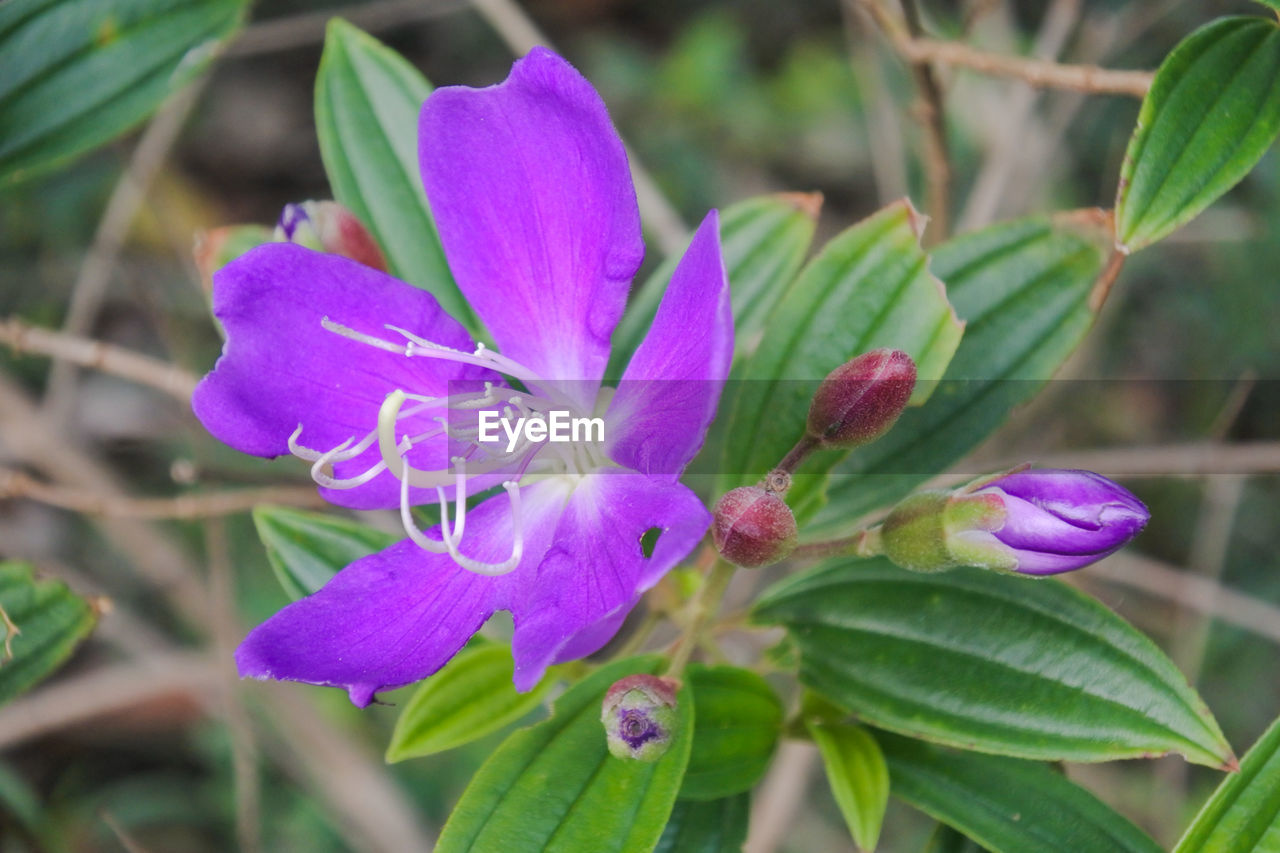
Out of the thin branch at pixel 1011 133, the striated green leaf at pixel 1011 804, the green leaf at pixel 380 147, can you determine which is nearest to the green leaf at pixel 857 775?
the striated green leaf at pixel 1011 804

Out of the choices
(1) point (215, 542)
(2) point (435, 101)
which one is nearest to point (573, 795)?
(2) point (435, 101)

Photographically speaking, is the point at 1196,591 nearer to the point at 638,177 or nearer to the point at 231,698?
the point at 638,177

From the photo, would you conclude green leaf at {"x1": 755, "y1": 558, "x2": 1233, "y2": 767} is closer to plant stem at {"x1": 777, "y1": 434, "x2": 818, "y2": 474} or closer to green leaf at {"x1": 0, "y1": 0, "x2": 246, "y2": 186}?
plant stem at {"x1": 777, "y1": 434, "x2": 818, "y2": 474}

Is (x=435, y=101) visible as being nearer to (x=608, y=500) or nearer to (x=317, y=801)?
(x=608, y=500)

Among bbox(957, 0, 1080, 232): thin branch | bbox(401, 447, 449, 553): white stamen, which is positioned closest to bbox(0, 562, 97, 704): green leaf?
bbox(401, 447, 449, 553): white stamen

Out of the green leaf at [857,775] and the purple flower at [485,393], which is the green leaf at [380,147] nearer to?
the purple flower at [485,393]

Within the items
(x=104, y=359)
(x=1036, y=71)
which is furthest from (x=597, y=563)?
(x=104, y=359)
